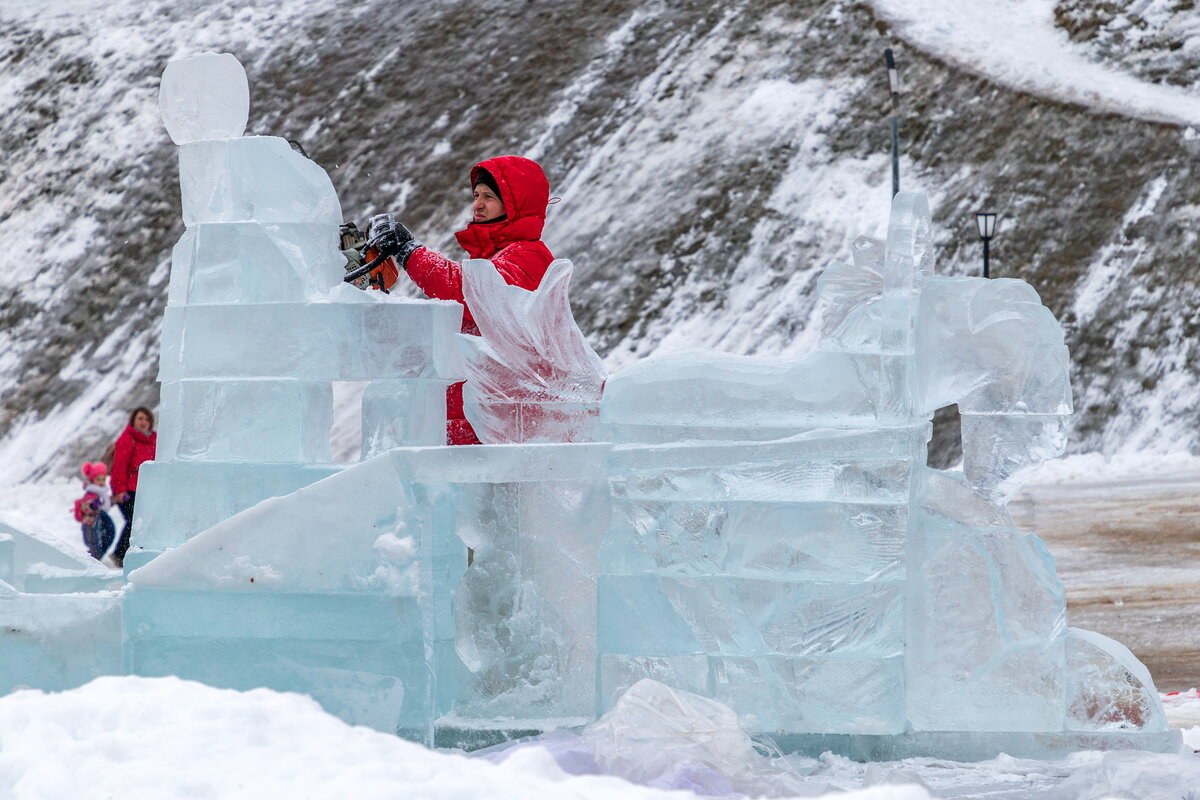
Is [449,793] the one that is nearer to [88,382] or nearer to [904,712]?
[904,712]

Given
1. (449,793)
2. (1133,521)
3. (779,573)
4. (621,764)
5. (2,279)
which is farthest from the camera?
(2,279)

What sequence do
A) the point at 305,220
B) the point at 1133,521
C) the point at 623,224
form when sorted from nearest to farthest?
the point at 305,220, the point at 1133,521, the point at 623,224

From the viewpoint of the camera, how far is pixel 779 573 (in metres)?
4.19

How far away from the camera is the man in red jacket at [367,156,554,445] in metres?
4.95

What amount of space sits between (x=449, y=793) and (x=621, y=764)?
80 centimetres

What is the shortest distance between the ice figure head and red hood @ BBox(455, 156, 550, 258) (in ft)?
2.64

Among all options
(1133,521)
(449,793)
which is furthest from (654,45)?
(449,793)

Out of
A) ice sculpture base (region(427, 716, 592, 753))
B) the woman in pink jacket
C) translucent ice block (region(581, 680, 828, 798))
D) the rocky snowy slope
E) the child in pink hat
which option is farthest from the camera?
the rocky snowy slope

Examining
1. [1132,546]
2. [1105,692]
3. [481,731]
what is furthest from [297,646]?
[1132,546]

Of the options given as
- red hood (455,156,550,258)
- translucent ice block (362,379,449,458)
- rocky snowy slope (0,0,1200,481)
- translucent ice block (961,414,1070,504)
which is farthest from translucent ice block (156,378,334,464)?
rocky snowy slope (0,0,1200,481)

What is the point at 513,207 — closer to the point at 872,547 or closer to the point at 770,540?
the point at 770,540

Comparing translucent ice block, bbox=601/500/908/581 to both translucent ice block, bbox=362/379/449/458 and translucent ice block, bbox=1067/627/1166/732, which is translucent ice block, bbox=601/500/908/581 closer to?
translucent ice block, bbox=1067/627/1166/732

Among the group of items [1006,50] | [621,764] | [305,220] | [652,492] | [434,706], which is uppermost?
[305,220]

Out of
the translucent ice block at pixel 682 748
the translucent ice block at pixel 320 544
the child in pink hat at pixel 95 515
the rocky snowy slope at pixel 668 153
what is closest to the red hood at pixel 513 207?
the translucent ice block at pixel 320 544
